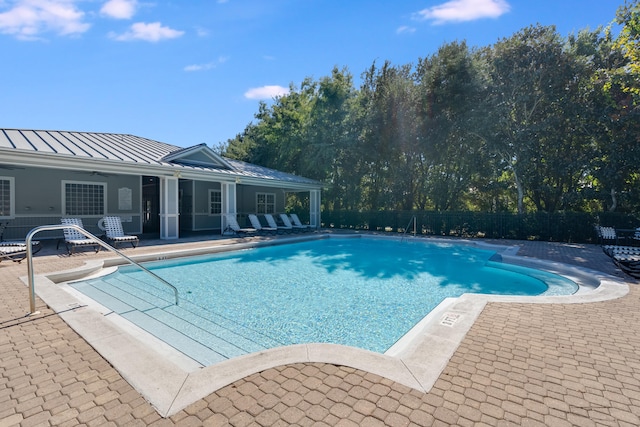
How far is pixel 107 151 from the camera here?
10.9m

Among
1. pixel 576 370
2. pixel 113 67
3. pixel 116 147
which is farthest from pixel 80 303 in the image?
pixel 116 147

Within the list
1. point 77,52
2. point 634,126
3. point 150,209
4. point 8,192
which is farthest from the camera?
point 150,209

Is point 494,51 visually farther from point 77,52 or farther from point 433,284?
point 77,52

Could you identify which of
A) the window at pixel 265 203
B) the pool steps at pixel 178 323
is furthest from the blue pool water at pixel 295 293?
the window at pixel 265 203

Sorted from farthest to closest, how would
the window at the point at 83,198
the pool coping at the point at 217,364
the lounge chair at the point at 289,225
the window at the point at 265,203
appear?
the window at the point at 265,203 → the lounge chair at the point at 289,225 → the window at the point at 83,198 → the pool coping at the point at 217,364

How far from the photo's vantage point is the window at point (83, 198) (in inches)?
477

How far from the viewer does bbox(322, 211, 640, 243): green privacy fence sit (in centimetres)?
1280

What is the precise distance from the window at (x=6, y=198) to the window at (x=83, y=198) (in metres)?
1.45

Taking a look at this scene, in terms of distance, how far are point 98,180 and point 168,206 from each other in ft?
12.3

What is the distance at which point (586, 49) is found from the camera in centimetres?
1338

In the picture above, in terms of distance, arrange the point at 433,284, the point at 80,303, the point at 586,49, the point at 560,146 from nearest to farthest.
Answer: the point at 80,303 → the point at 433,284 → the point at 586,49 → the point at 560,146

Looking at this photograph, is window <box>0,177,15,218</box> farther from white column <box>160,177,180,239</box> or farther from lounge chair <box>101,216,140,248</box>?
white column <box>160,177,180,239</box>

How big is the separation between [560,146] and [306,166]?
14172 mm

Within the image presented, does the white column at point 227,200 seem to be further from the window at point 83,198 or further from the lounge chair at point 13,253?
the lounge chair at point 13,253
